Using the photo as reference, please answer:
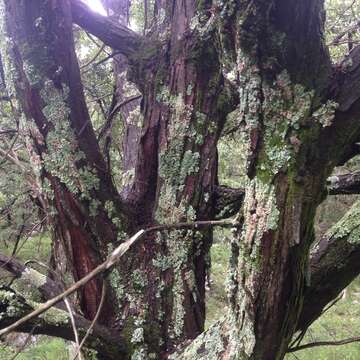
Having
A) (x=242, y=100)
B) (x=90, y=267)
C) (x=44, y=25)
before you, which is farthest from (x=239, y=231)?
(x=44, y=25)

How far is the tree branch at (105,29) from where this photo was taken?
2.15 m

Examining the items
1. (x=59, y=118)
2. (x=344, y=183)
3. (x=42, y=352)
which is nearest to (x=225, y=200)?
(x=344, y=183)

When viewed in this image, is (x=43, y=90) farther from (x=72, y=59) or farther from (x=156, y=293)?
(x=156, y=293)

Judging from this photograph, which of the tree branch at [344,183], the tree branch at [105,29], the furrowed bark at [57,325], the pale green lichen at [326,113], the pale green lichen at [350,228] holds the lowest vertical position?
the furrowed bark at [57,325]

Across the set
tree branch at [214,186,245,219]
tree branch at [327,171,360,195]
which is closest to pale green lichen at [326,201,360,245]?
tree branch at [327,171,360,195]

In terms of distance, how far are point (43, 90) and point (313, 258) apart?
1.24m

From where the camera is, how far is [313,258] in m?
1.97

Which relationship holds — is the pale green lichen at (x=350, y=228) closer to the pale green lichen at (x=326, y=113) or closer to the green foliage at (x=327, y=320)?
the pale green lichen at (x=326, y=113)

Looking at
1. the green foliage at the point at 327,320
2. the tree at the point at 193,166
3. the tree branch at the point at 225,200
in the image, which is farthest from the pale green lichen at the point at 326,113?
the green foliage at the point at 327,320

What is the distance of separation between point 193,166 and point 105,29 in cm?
70

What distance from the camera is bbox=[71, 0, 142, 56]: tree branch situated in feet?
7.05

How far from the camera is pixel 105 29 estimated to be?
2.19 m

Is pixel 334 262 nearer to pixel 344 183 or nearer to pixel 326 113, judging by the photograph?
pixel 344 183

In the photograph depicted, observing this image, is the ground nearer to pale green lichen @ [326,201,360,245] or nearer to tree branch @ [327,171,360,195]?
tree branch @ [327,171,360,195]
